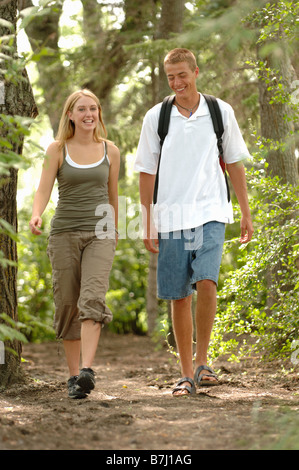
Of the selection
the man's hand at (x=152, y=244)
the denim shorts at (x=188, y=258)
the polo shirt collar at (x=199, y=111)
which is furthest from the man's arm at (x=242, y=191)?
the man's hand at (x=152, y=244)

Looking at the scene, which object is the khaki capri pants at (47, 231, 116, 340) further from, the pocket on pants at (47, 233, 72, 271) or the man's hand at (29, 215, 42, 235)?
the man's hand at (29, 215, 42, 235)

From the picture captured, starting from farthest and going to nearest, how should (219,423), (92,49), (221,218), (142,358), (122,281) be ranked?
(122,281) → (92,49) → (142,358) → (221,218) → (219,423)

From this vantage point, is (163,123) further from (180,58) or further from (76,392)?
(76,392)

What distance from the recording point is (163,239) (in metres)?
4.25

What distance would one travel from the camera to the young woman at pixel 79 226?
4.07 m

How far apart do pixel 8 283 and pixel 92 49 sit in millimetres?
5004

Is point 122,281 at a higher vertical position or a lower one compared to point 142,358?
higher

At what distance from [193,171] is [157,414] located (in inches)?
60.5

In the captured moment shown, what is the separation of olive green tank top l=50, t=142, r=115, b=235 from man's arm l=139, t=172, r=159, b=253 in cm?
27

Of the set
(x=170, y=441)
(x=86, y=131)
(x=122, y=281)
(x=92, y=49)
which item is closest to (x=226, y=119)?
(x=86, y=131)

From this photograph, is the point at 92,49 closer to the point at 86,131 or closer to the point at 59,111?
the point at 59,111

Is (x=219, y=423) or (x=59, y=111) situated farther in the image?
(x=59, y=111)

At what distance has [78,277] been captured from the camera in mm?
4246

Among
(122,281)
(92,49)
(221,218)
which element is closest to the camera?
(221,218)
